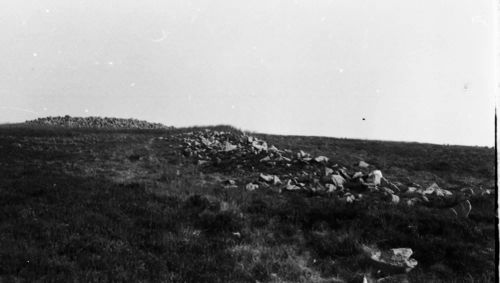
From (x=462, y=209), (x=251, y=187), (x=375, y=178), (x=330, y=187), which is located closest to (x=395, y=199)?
(x=462, y=209)

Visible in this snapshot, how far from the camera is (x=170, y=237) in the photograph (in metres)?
9.52

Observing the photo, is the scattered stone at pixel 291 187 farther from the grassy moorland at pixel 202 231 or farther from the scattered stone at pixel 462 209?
the scattered stone at pixel 462 209

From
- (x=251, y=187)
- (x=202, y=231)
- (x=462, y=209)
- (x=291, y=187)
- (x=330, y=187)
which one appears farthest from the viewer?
(x=251, y=187)

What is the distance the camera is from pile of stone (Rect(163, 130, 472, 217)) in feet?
45.7

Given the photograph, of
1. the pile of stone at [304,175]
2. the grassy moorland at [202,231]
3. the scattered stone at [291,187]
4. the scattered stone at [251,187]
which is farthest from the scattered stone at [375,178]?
the scattered stone at [251,187]

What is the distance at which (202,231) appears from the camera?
10.4 meters

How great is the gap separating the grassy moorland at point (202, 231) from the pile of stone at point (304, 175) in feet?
2.09

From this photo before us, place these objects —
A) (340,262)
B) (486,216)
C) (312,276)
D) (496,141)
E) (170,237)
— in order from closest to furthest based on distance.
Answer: (496,141) < (312,276) < (340,262) < (170,237) < (486,216)

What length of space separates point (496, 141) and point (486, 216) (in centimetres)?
817

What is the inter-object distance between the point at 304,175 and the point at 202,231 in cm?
791

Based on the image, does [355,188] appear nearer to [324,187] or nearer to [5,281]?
[324,187]

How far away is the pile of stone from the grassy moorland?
64 cm

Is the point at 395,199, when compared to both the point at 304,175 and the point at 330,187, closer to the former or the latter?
the point at 330,187

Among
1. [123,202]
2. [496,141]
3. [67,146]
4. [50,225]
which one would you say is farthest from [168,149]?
[496,141]
